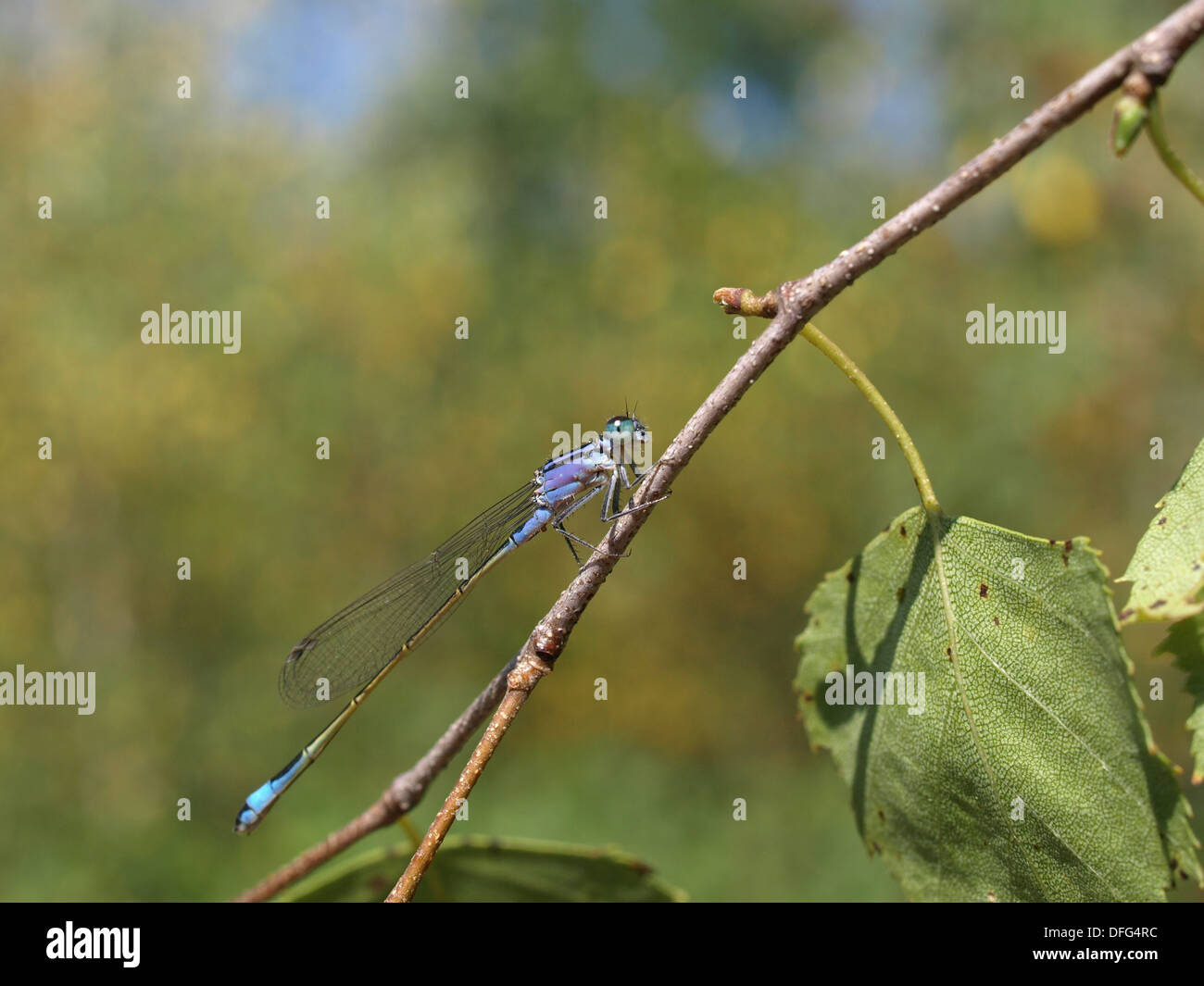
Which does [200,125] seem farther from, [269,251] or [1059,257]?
[1059,257]

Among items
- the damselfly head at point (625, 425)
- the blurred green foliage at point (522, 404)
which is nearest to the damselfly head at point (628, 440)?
the damselfly head at point (625, 425)

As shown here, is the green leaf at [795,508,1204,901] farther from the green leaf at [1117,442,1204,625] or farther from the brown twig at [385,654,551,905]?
the brown twig at [385,654,551,905]

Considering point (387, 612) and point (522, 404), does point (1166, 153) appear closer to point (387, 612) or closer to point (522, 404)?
point (387, 612)

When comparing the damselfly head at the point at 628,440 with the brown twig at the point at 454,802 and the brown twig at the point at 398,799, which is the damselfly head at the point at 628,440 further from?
the brown twig at the point at 454,802

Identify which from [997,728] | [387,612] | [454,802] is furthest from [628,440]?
[454,802]

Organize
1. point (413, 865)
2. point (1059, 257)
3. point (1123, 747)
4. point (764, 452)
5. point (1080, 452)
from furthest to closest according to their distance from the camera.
Answer: point (764, 452), point (1059, 257), point (1080, 452), point (1123, 747), point (413, 865)

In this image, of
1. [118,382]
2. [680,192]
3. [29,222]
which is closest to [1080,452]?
[680,192]
